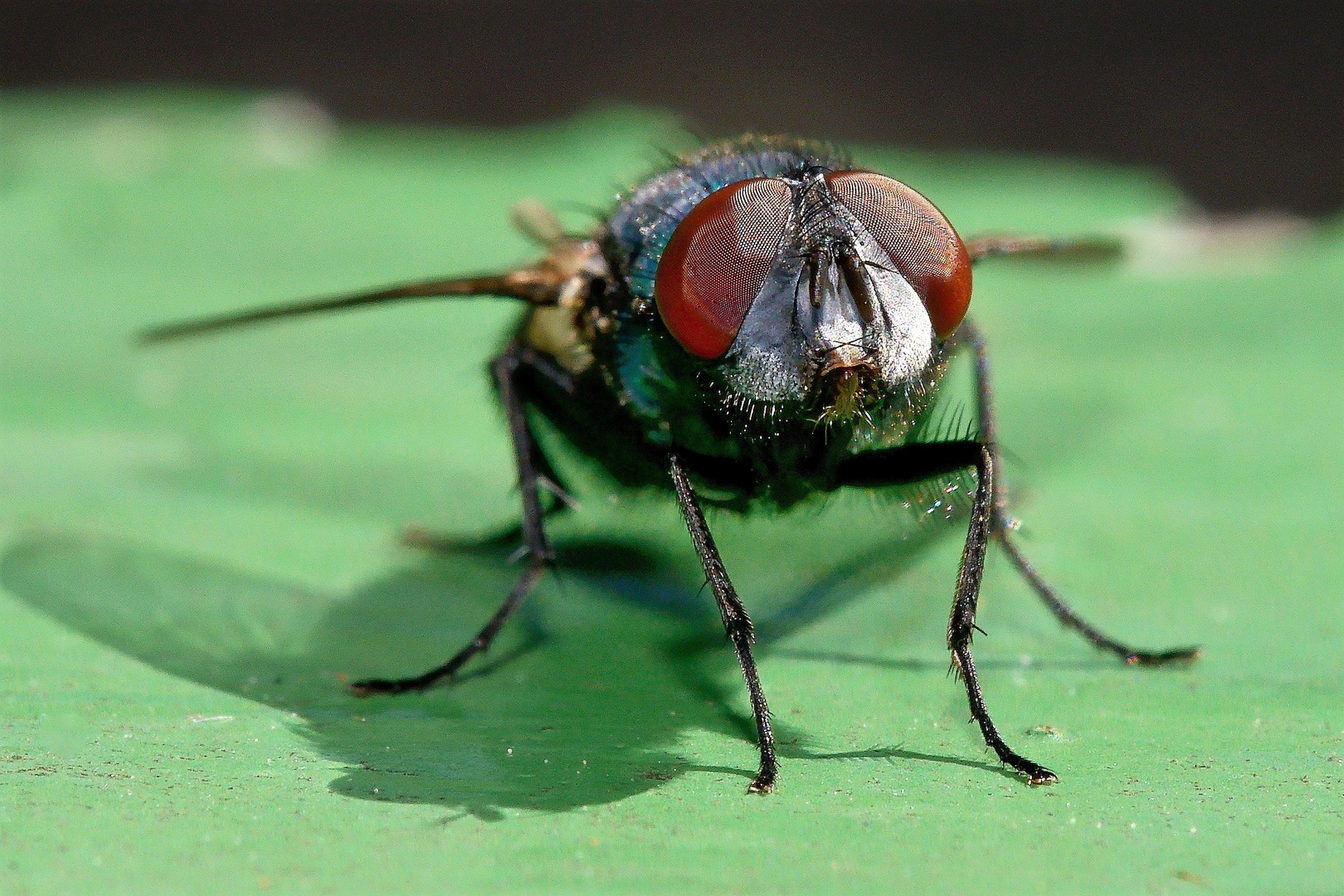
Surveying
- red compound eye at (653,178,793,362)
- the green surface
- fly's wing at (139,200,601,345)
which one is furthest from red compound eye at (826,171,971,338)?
fly's wing at (139,200,601,345)

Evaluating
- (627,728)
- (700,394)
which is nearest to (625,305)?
(700,394)

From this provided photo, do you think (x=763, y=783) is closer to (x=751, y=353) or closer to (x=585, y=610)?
(x=751, y=353)

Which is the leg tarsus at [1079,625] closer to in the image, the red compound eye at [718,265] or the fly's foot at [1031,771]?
the fly's foot at [1031,771]

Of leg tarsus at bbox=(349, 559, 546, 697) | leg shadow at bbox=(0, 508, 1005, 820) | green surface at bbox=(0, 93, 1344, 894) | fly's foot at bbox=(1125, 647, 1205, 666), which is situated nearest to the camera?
green surface at bbox=(0, 93, 1344, 894)

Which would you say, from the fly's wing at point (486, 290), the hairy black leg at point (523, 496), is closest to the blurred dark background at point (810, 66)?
the fly's wing at point (486, 290)

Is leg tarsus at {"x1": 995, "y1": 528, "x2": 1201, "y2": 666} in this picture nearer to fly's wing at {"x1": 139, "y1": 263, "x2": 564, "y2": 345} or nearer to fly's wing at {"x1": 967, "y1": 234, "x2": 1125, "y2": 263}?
fly's wing at {"x1": 967, "y1": 234, "x2": 1125, "y2": 263}

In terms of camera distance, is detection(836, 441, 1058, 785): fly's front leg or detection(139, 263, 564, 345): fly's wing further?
detection(139, 263, 564, 345): fly's wing

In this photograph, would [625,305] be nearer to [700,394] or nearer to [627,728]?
[700,394]

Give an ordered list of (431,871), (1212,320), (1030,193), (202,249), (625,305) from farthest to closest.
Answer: (1030,193), (202,249), (1212,320), (625,305), (431,871)
